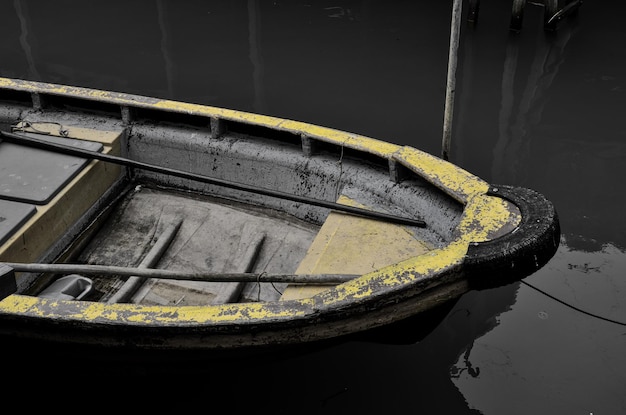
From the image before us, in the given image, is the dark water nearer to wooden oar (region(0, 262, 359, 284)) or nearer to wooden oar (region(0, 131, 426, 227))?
wooden oar (region(0, 262, 359, 284))

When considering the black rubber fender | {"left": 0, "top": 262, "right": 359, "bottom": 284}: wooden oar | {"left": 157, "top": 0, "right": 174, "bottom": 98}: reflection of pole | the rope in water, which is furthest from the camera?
{"left": 157, "top": 0, "right": 174, "bottom": 98}: reflection of pole

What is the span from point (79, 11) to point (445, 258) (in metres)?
9.48

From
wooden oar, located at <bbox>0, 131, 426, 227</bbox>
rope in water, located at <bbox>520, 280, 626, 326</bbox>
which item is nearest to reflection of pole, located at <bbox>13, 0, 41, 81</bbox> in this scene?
wooden oar, located at <bbox>0, 131, 426, 227</bbox>

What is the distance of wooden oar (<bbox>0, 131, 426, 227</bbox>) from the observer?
4.75m

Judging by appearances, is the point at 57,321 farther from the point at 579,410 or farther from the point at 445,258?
the point at 579,410

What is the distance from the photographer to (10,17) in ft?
37.6

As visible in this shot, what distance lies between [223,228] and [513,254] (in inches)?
90.9

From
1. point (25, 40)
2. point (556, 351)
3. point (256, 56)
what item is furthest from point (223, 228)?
point (25, 40)

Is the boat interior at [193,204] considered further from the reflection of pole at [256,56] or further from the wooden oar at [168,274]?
the reflection of pole at [256,56]

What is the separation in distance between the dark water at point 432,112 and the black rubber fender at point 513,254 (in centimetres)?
59

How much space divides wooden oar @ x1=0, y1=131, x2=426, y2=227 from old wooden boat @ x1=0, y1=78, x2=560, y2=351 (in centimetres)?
1

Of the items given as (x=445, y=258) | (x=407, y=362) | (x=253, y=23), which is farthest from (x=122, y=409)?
(x=253, y=23)

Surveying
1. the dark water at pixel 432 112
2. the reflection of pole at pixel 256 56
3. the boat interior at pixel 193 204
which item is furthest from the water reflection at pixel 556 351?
the reflection of pole at pixel 256 56

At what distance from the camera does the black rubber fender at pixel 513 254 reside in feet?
12.8
